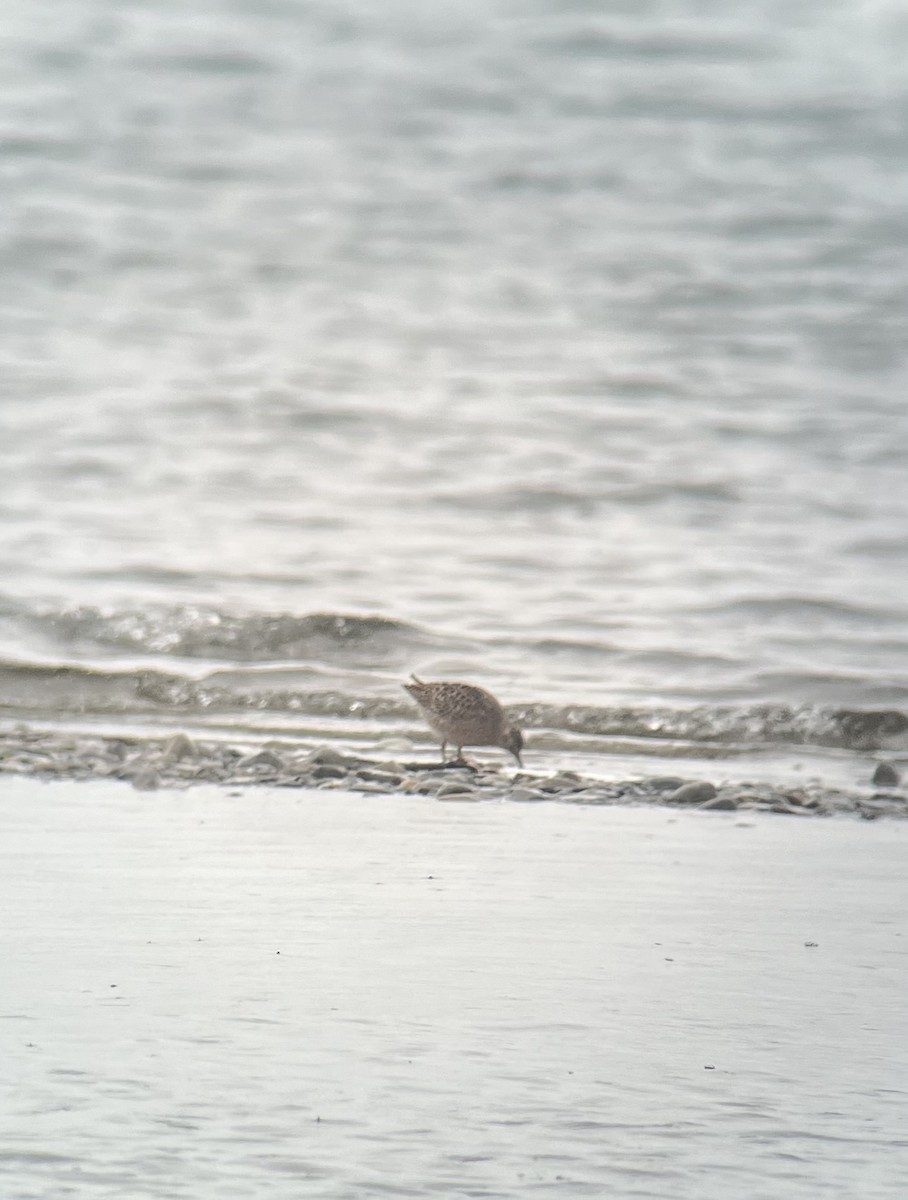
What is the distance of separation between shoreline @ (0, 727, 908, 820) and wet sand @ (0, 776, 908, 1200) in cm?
135

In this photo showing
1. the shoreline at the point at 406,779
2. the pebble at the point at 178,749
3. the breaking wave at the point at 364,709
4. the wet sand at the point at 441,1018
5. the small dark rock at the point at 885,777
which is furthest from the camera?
the breaking wave at the point at 364,709

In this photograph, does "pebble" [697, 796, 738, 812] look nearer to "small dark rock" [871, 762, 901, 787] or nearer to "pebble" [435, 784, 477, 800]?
"pebble" [435, 784, 477, 800]

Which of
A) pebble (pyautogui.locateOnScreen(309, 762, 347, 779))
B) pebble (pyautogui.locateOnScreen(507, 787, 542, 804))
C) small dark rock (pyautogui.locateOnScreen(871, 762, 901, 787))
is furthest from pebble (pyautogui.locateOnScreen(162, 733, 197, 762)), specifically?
small dark rock (pyautogui.locateOnScreen(871, 762, 901, 787))

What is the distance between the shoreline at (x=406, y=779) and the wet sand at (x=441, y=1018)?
1.35 metres

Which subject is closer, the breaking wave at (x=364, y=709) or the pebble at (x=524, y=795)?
the pebble at (x=524, y=795)

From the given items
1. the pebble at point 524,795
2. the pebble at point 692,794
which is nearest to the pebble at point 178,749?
the pebble at point 524,795

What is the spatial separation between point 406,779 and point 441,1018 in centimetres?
416

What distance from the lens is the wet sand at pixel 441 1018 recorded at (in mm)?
2273

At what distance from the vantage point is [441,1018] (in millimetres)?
3062

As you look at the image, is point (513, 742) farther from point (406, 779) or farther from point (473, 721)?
point (406, 779)

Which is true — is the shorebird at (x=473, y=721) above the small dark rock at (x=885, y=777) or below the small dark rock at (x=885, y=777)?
above

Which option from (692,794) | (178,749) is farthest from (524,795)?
(178,749)

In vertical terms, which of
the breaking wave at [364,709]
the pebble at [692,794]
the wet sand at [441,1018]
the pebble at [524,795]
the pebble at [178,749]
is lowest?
the wet sand at [441,1018]

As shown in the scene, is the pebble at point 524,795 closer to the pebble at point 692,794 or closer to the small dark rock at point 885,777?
the pebble at point 692,794
